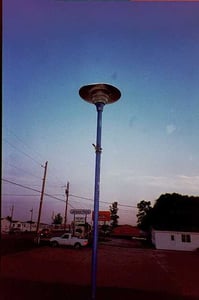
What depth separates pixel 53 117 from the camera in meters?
3.53

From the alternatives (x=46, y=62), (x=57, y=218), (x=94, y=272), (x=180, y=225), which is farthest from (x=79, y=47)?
(x=57, y=218)

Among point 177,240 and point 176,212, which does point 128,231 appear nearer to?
point 176,212

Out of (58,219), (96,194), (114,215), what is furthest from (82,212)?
(58,219)

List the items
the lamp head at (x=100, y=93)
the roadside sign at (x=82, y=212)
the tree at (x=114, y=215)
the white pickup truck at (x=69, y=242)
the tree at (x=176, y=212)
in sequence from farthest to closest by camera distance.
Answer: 1. the tree at (x=114, y=215)
2. the tree at (x=176, y=212)
3. the roadside sign at (x=82, y=212)
4. the white pickup truck at (x=69, y=242)
5. the lamp head at (x=100, y=93)

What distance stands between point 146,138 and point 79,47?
2.00 metres

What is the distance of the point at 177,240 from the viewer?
16.1 metres

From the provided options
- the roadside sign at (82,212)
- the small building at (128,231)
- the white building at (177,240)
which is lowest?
the small building at (128,231)

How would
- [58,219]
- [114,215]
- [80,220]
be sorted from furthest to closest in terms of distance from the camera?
[58,219] < [114,215] < [80,220]

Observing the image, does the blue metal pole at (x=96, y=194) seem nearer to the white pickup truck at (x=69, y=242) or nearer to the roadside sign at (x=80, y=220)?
the white pickup truck at (x=69, y=242)

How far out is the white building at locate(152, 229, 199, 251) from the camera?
52.3 feet

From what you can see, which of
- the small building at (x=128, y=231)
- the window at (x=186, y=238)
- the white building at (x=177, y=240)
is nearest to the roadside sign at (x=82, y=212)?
the white building at (x=177, y=240)

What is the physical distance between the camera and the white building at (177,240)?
628 inches

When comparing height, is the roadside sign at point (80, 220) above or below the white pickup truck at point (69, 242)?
above

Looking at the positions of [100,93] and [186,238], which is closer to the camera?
[100,93]
